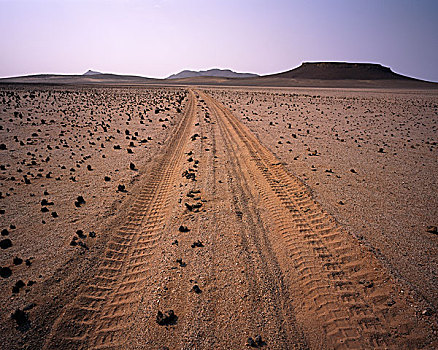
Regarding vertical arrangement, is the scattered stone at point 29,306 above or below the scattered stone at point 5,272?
below

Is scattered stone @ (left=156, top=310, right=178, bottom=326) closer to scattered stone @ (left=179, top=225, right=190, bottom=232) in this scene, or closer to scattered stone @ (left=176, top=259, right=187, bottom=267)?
scattered stone @ (left=176, top=259, right=187, bottom=267)

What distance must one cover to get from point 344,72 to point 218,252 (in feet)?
539

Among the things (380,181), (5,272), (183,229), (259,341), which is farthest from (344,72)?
(5,272)

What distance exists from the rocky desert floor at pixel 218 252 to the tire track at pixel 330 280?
1.0 inches

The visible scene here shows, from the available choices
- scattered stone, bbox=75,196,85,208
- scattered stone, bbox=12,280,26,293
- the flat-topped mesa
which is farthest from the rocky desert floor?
the flat-topped mesa

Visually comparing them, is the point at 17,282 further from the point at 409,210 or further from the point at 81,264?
the point at 409,210

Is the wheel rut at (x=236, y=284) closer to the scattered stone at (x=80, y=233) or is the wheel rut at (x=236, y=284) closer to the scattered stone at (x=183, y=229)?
the scattered stone at (x=183, y=229)

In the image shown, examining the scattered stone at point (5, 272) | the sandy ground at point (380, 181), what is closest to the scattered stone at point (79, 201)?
the scattered stone at point (5, 272)

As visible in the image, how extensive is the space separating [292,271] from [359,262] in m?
1.48

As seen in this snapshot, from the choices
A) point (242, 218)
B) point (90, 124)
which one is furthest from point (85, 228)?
point (90, 124)

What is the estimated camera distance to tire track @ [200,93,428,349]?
3.81 m

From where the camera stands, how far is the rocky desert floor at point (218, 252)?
3.85 meters

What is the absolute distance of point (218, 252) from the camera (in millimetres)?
5457

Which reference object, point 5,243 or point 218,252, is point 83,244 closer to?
point 5,243
